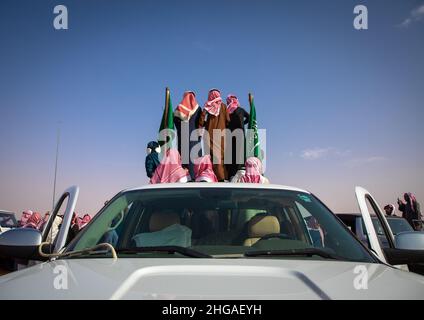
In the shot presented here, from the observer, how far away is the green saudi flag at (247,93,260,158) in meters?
7.08

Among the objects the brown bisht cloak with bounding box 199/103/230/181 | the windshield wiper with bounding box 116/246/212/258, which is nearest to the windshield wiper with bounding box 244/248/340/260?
the windshield wiper with bounding box 116/246/212/258

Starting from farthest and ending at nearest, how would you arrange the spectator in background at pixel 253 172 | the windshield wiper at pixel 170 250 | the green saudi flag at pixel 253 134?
1. the green saudi flag at pixel 253 134
2. the spectator in background at pixel 253 172
3. the windshield wiper at pixel 170 250

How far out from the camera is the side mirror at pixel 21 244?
252cm

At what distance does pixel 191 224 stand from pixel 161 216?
1.03 feet

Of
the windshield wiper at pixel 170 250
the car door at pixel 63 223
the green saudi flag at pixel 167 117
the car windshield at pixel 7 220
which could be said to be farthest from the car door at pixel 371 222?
the car windshield at pixel 7 220

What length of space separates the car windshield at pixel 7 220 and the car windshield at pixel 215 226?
13.8 m

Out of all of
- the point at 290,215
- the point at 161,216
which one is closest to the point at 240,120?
the point at 290,215

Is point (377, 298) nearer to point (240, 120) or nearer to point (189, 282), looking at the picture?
point (189, 282)

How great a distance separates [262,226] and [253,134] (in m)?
4.33

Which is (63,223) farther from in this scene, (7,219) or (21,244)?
(7,219)

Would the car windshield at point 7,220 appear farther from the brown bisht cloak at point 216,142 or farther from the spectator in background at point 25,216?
the brown bisht cloak at point 216,142

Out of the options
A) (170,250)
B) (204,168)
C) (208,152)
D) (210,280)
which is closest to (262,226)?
(170,250)

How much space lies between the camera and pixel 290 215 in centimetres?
370

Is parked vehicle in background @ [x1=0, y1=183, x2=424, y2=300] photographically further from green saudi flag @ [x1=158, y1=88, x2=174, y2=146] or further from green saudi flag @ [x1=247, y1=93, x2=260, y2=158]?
green saudi flag @ [x1=247, y1=93, x2=260, y2=158]
